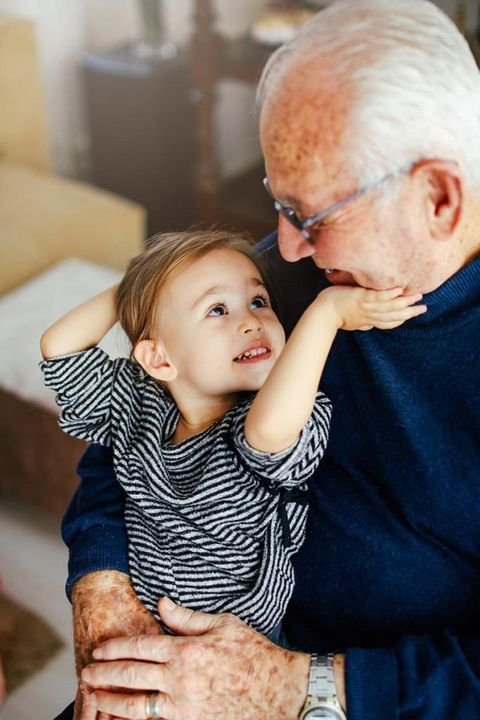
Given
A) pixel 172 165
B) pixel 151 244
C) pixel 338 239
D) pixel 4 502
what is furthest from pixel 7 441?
pixel 172 165

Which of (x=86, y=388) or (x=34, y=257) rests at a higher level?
(x=86, y=388)

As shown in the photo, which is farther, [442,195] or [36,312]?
[36,312]

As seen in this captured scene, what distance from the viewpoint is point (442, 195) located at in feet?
2.98

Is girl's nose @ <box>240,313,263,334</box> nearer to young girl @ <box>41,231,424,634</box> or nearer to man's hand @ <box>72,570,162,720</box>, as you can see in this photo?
young girl @ <box>41,231,424,634</box>

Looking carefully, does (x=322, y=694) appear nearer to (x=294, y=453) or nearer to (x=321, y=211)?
(x=294, y=453)

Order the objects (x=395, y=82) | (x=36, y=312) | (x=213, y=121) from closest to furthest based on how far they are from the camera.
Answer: (x=395, y=82)
(x=36, y=312)
(x=213, y=121)

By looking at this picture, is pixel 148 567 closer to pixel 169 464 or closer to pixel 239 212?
pixel 169 464

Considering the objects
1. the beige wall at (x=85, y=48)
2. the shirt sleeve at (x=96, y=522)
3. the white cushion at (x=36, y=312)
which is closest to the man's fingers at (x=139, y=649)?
the shirt sleeve at (x=96, y=522)

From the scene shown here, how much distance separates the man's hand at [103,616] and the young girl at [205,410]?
0.07ft

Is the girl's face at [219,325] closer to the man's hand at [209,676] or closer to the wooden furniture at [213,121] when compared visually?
the man's hand at [209,676]

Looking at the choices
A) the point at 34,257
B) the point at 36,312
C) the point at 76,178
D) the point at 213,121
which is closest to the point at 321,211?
the point at 36,312

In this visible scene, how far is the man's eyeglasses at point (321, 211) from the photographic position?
890 mm

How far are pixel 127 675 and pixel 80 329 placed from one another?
45 cm

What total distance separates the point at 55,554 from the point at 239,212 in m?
1.61
